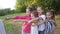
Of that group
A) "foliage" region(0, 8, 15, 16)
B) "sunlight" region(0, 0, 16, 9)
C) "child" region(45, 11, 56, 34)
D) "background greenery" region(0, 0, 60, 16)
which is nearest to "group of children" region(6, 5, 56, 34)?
"child" region(45, 11, 56, 34)

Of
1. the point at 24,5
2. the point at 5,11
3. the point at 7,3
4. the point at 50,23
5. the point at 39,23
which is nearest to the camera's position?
the point at 39,23

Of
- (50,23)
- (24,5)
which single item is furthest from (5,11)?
(50,23)

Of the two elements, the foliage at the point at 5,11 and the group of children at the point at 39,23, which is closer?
the group of children at the point at 39,23

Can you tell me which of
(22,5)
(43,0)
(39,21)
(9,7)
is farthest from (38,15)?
(9,7)

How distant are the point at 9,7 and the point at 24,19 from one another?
19.6m

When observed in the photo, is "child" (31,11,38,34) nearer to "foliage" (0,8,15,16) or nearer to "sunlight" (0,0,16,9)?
"foliage" (0,8,15,16)

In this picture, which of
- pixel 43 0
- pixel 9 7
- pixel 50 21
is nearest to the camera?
pixel 50 21

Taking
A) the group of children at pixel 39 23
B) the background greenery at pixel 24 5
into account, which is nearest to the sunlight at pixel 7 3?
the background greenery at pixel 24 5

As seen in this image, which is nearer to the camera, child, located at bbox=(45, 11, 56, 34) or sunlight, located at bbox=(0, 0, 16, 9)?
child, located at bbox=(45, 11, 56, 34)

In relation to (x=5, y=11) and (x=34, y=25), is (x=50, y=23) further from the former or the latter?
(x=5, y=11)

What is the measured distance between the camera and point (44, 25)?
492 cm

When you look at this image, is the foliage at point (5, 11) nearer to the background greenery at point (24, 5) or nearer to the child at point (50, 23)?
the background greenery at point (24, 5)

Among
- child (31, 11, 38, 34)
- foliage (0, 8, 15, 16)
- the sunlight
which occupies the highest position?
child (31, 11, 38, 34)

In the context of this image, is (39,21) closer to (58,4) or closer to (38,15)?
(38,15)
